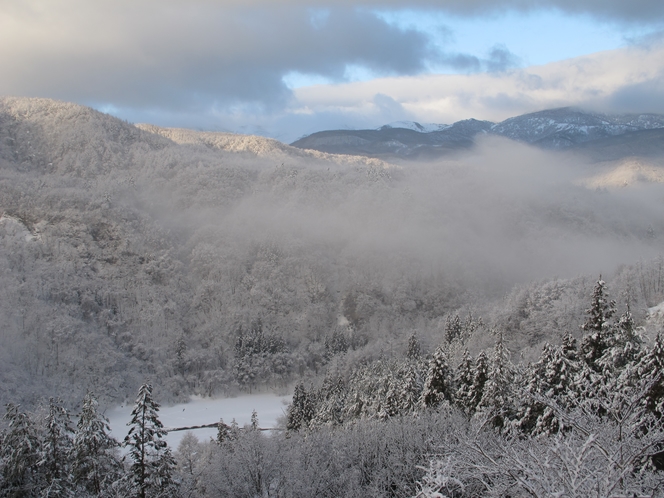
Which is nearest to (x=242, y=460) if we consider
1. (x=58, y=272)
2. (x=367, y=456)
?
(x=367, y=456)

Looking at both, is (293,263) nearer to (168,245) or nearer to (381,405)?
(168,245)

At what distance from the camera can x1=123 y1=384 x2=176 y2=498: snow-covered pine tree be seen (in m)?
29.1

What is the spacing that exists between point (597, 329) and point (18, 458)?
36868mm

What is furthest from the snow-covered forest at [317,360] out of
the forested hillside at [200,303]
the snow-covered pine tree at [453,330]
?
the forested hillside at [200,303]

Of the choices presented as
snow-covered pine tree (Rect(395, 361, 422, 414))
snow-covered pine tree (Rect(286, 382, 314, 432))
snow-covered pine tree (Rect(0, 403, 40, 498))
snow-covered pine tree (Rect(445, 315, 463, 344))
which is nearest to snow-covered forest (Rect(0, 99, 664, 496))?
snow-covered pine tree (Rect(0, 403, 40, 498))

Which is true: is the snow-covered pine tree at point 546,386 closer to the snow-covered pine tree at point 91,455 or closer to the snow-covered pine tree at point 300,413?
the snow-covered pine tree at point 91,455

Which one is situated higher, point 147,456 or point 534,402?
point 534,402

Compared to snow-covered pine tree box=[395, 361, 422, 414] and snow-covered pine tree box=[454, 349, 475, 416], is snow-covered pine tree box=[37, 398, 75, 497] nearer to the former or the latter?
snow-covered pine tree box=[395, 361, 422, 414]

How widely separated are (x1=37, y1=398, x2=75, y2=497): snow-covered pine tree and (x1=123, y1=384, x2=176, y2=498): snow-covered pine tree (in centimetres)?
323

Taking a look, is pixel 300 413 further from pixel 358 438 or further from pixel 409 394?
pixel 358 438

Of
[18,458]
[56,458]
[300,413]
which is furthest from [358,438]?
[300,413]

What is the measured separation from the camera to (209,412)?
11275 cm

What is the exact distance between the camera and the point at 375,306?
175625mm

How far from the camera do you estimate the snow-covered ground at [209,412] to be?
96.7 meters
